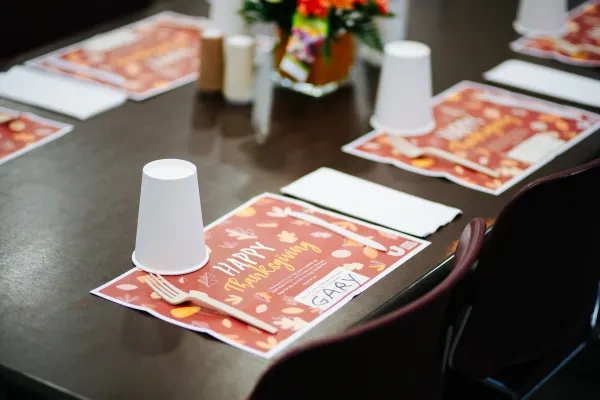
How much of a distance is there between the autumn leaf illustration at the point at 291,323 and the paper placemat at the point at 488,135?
580mm

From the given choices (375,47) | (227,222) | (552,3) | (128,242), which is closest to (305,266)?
(227,222)

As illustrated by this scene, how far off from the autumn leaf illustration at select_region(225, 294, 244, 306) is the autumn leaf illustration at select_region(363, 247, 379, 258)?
0.25 m

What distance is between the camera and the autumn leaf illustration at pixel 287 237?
1.48m

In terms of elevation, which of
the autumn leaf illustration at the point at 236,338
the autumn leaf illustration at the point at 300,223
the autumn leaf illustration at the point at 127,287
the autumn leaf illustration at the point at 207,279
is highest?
the autumn leaf illustration at the point at 300,223

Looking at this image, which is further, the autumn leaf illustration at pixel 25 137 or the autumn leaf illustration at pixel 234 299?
the autumn leaf illustration at pixel 25 137

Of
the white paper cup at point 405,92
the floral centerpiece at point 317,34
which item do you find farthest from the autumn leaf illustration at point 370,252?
the floral centerpiece at point 317,34

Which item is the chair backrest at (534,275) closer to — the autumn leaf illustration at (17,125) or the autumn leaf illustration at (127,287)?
the autumn leaf illustration at (127,287)

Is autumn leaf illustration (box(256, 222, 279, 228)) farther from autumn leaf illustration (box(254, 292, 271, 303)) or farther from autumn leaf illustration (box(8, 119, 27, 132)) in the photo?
autumn leaf illustration (box(8, 119, 27, 132))

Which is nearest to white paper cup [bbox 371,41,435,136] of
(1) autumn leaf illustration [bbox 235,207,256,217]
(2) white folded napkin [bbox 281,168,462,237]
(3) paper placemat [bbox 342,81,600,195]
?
(3) paper placemat [bbox 342,81,600,195]

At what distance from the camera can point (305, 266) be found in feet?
4.62

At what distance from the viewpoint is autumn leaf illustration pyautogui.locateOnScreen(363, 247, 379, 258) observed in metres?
1.45

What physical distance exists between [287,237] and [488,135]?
25.5 inches

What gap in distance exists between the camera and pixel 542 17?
253 cm

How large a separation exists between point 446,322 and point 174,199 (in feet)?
1.43
